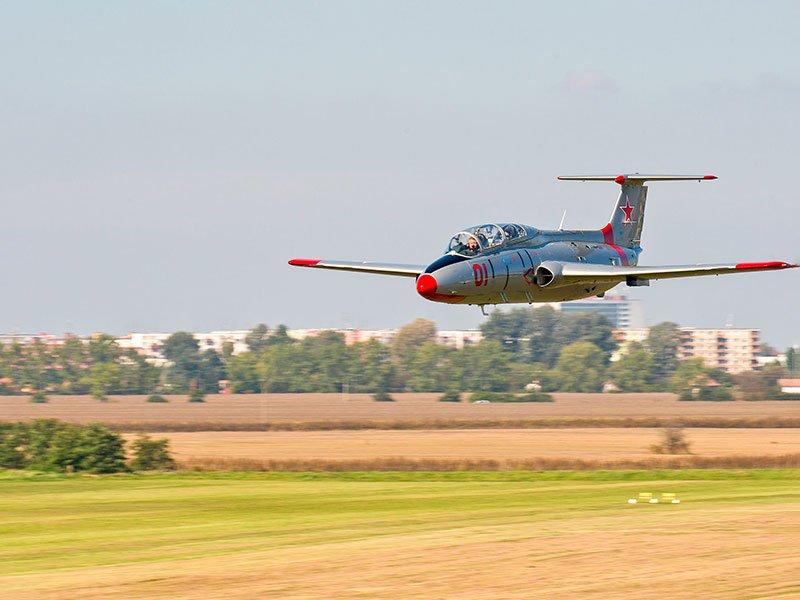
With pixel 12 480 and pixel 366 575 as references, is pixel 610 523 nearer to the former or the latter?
pixel 366 575

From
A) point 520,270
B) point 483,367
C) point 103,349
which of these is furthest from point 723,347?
point 520,270

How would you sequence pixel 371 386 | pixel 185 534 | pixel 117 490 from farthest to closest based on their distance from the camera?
pixel 371 386 < pixel 117 490 < pixel 185 534

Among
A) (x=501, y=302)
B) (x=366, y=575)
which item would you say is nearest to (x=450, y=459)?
(x=501, y=302)

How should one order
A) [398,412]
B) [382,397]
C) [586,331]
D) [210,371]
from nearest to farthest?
[398,412]
[382,397]
[210,371]
[586,331]

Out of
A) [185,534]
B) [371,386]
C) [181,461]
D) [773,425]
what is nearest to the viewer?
[185,534]

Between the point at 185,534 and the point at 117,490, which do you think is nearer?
the point at 185,534

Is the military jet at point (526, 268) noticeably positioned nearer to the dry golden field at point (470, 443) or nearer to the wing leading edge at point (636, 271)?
the wing leading edge at point (636, 271)

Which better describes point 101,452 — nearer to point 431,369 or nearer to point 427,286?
point 427,286

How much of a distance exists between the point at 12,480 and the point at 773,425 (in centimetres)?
5328

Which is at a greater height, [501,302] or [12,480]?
[501,302]

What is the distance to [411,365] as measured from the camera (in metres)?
124

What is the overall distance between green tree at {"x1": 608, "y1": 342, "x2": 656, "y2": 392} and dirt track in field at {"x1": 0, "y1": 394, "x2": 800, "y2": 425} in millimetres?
5216

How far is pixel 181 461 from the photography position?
68.2 meters

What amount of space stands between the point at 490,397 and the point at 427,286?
2851 inches
